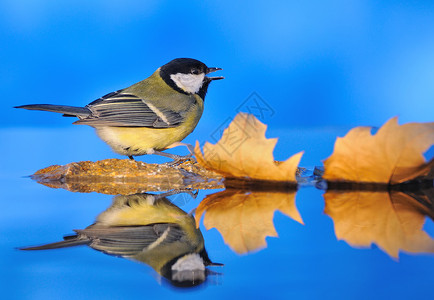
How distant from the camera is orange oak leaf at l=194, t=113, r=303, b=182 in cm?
113

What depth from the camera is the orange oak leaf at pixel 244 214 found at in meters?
0.72

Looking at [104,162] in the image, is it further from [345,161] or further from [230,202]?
[345,161]

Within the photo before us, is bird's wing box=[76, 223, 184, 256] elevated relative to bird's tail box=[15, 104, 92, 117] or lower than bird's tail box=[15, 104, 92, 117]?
lower

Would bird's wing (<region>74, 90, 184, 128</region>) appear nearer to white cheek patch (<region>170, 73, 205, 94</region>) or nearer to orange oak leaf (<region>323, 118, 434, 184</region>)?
white cheek patch (<region>170, 73, 205, 94</region>)

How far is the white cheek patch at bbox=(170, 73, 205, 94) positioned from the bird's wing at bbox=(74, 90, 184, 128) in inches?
8.6

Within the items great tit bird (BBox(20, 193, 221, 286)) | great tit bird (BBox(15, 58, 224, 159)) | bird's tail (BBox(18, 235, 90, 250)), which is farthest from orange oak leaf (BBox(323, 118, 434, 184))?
great tit bird (BBox(15, 58, 224, 159))

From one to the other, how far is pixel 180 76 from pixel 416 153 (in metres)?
1.44

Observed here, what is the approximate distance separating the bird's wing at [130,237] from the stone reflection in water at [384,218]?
11.1 inches

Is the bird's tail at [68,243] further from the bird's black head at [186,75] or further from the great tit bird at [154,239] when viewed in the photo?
the bird's black head at [186,75]

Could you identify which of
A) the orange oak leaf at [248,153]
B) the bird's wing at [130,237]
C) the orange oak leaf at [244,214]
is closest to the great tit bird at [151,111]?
the orange oak leaf at [248,153]

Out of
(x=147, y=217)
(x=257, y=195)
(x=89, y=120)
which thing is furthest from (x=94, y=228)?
(x=89, y=120)

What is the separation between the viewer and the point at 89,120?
6.43ft

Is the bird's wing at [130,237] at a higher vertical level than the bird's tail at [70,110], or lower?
lower

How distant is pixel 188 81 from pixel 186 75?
0.04 meters
